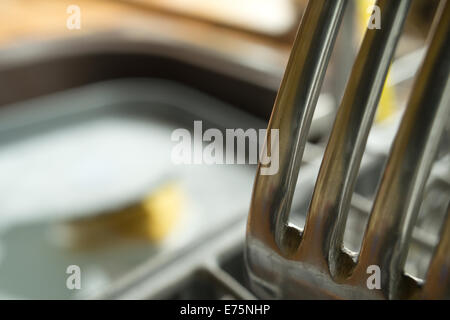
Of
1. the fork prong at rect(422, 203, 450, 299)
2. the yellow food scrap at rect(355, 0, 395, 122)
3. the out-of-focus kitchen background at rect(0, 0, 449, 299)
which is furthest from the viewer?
the out-of-focus kitchen background at rect(0, 0, 449, 299)

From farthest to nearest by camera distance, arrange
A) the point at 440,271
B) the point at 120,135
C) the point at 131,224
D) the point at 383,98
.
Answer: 1. the point at 120,135
2. the point at 131,224
3. the point at 383,98
4. the point at 440,271

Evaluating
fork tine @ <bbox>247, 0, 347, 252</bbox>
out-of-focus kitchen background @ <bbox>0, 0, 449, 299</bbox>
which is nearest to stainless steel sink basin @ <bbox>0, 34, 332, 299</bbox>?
out-of-focus kitchen background @ <bbox>0, 0, 449, 299</bbox>

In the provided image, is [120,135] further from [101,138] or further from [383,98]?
[383,98]

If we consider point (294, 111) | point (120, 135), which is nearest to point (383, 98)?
point (294, 111)

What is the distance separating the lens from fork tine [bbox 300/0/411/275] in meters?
0.14

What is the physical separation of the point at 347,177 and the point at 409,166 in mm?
21

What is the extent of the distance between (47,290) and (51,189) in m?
0.18

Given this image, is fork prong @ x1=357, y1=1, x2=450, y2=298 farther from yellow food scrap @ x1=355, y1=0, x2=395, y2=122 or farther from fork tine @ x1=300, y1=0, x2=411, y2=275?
yellow food scrap @ x1=355, y1=0, x2=395, y2=122

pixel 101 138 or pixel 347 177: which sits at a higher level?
pixel 347 177

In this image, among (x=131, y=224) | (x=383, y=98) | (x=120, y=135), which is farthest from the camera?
(x=120, y=135)

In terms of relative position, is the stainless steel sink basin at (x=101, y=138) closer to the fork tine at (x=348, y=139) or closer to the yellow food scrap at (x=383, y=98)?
the yellow food scrap at (x=383, y=98)

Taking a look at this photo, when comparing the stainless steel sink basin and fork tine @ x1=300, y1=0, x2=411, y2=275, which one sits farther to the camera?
the stainless steel sink basin

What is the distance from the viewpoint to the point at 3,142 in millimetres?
703

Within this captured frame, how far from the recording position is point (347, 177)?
0.47 feet
